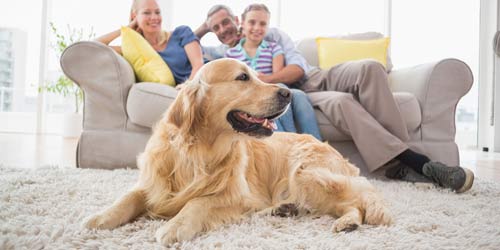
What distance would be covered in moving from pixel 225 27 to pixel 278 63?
691 millimetres

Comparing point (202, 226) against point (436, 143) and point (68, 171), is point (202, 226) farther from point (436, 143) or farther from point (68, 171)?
point (436, 143)

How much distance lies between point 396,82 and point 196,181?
2176mm

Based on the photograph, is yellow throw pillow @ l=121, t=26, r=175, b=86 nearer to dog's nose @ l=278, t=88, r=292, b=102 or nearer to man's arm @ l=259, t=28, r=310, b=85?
man's arm @ l=259, t=28, r=310, b=85

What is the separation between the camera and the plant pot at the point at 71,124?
16.2 ft

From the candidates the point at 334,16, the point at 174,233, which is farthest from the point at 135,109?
the point at 334,16

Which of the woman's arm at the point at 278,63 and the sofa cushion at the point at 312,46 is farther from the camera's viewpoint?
the sofa cushion at the point at 312,46

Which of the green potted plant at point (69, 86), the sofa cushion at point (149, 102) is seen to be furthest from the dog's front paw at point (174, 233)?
the green potted plant at point (69, 86)

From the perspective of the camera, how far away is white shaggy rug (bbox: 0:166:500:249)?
3.30ft

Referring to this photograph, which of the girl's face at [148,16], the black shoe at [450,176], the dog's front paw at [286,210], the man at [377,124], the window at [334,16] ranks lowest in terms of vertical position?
the dog's front paw at [286,210]

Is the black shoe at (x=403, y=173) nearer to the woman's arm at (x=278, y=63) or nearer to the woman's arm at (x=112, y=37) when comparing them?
the woman's arm at (x=278, y=63)

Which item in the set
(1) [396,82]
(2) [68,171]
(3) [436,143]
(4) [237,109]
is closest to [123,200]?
(4) [237,109]

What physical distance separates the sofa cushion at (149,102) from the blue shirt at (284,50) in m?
0.96

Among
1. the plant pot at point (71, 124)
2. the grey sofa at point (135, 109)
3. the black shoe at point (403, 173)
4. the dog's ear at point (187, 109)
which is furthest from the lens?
the plant pot at point (71, 124)

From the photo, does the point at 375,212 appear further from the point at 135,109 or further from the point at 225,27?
the point at 225,27
